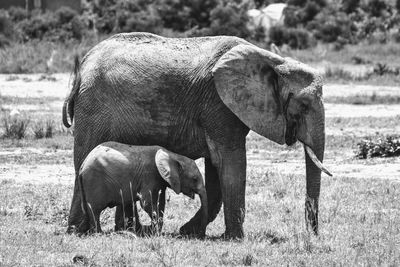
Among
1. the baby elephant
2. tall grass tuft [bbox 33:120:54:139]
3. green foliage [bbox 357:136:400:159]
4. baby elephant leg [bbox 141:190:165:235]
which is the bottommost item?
tall grass tuft [bbox 33:120:54:139]

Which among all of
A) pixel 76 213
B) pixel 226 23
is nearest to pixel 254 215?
pixel 76 213

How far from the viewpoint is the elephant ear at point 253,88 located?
10.4 m

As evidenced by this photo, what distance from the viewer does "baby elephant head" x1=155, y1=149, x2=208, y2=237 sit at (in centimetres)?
1016

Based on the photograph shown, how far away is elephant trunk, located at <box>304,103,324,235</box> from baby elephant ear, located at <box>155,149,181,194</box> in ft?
4.03

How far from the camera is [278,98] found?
34.7ft

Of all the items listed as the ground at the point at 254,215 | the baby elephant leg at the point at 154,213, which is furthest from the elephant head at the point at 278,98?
the baby elephant leg at the point at 154,213

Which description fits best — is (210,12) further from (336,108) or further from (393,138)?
(393,138)

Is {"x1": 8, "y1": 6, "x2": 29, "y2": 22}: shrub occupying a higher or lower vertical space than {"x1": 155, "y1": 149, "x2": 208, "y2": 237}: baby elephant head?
lower

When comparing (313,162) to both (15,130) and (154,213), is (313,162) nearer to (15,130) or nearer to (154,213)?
(154,213)

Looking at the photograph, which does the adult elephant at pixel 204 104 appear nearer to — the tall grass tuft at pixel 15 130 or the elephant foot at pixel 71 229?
the elephant foot at pixel 71 229

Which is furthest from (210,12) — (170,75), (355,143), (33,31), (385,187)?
(170,75)

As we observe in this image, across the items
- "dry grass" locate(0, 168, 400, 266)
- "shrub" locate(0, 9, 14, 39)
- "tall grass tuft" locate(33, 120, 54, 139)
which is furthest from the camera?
"shrub" locate(0, 9, 14, 39)

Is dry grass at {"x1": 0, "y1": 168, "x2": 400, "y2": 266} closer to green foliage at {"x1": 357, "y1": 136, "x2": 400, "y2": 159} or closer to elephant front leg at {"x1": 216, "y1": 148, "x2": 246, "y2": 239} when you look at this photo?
elephant front leg at {"x1": 216, "y1": 148, "x2": 246, "y2": 239}

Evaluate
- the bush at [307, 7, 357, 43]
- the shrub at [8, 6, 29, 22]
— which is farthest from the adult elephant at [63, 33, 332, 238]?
the shrub at [8, 6, 29, 22]
